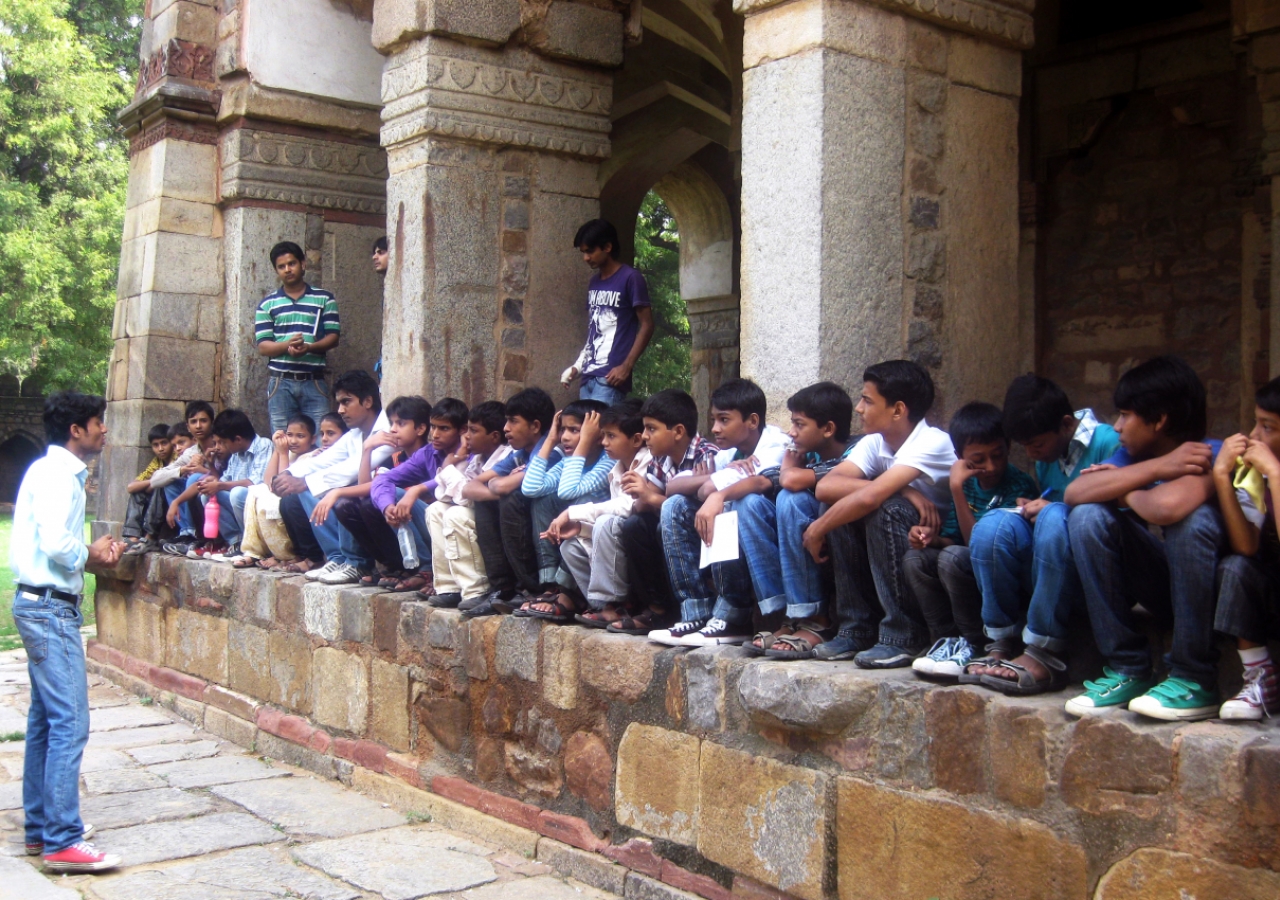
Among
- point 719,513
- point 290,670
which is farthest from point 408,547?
point 719,513

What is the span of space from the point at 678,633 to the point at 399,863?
1364 millimetres

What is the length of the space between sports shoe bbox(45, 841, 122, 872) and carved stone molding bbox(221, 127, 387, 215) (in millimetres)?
4649

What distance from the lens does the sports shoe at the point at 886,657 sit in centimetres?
340

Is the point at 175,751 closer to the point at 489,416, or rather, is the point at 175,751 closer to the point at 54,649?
the point at 54,649

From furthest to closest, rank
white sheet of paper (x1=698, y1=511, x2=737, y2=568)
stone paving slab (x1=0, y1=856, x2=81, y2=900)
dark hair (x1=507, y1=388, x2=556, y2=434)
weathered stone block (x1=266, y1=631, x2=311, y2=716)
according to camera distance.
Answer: weathered stone block (x1=266, y1=631, x2=311, y2=716) → dark hair (x1=507, y1=388, x2=556, y2=434) → stone paving slab (x1=0, y1=856, x2=81, y2=900) → white sheet of paper (x1=698, y1=511, x2=737, y2=568)

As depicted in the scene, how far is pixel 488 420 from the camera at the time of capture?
5.17m

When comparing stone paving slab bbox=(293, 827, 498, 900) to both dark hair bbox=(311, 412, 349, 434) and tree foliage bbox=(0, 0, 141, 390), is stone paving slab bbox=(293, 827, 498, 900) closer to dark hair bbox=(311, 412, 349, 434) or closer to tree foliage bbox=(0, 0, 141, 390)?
dark hair bbox=(311, 412, 349, 434)

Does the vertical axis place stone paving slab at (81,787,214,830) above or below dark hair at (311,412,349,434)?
below

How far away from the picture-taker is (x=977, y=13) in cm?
435

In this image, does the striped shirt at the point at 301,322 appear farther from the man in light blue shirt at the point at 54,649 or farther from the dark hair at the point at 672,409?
the dark hair at the point at 672,409

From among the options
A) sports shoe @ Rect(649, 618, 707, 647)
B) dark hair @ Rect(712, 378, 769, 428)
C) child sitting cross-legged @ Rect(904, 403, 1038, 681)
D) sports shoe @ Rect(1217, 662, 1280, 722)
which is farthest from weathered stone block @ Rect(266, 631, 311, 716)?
sports shoe @ Rect(1217, 662, 1280, 722)

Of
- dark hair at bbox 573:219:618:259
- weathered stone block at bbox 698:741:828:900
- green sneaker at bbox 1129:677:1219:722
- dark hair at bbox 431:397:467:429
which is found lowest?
weathered stone block at bbox 698:741:828:900

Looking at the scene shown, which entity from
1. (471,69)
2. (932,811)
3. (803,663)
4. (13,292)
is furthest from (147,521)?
(13,292)

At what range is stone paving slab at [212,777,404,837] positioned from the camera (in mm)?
5027
